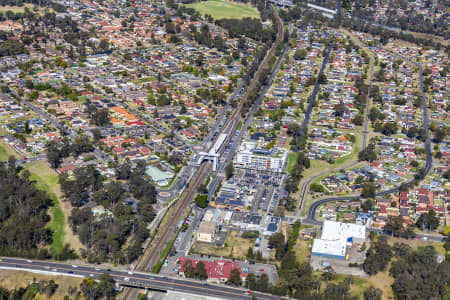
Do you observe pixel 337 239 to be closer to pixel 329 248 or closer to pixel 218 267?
pixel 329 248

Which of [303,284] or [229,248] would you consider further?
[229,248]

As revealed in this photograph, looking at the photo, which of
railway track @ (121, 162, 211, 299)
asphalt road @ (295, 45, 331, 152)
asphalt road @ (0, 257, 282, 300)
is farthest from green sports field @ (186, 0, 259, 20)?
asphalt road @ (0, 257, 282, 300)

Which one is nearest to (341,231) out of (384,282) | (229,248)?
(384,282)

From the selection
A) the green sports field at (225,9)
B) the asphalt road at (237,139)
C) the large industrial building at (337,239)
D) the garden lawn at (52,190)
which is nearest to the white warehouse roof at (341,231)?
the large industrial building at (337,239)

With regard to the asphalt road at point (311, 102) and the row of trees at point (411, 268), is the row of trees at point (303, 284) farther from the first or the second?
the asphalt road at point (311, 102)

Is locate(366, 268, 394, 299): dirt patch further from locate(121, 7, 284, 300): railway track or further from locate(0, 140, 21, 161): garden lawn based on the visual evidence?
locate(0, 140, 21, 161): garden lawn

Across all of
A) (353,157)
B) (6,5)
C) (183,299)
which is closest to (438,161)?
(353,157)
